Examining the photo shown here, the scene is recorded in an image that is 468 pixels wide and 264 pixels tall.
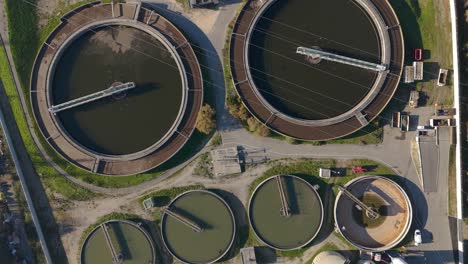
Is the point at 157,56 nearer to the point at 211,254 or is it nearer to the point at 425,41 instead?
the point at 211,254

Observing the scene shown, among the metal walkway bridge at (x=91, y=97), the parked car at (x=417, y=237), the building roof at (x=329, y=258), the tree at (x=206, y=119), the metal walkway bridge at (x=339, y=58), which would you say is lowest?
the building roof at (x=329, y=258)

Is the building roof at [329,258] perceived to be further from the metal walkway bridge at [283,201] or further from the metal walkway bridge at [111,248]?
the metal walkway bridge at [111,248]

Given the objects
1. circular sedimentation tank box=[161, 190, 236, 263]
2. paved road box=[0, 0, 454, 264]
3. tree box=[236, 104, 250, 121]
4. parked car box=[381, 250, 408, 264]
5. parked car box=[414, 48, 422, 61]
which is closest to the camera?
parked car box=[381, 250, 408, 264]

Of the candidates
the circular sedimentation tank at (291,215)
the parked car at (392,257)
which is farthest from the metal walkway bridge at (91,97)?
the parked car at (392,257)

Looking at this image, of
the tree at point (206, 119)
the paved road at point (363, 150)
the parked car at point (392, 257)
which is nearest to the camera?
the parked car at point (392, 257)

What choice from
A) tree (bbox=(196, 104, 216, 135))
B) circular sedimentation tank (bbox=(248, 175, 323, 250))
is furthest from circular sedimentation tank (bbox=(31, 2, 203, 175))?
circular sedimentation tank (bbox=(248, 175, 323, 250))

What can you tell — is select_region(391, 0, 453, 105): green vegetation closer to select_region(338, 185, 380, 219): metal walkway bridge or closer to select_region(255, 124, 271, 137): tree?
select_region(338, 185, 380, 219): metal walkway bridge

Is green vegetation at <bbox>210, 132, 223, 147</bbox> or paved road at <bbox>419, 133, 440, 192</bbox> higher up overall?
green vegetation at <bbox>210, 132, 223, 147</bbox>

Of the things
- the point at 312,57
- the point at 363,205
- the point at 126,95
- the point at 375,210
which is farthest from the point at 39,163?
the point at 375,210
